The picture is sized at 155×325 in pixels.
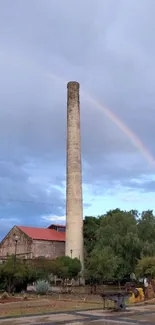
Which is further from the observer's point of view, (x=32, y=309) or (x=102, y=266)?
(x=102, y=266)

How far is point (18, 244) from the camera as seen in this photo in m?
71.3

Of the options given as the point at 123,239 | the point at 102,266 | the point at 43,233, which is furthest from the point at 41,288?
the point at 43,233

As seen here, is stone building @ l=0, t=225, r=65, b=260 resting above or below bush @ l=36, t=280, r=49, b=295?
above

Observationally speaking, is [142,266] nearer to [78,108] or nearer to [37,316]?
[37,316]

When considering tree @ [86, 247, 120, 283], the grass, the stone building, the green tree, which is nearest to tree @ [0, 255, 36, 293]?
tree @ [86, 247, 120, 283]

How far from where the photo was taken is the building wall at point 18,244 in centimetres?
6881

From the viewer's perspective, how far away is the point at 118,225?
57344mm

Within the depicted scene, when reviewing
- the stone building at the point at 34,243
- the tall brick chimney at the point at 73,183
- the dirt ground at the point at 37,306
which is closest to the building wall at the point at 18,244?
the stone building at the point at 34,243

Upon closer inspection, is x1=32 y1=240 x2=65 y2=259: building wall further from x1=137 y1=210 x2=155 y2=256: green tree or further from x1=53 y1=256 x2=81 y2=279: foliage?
x1=137 y1=210 x2=155 y2=256: green tree

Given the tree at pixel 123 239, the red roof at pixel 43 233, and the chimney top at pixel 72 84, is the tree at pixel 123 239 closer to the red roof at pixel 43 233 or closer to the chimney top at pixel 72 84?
the red roof at pixel 43 233

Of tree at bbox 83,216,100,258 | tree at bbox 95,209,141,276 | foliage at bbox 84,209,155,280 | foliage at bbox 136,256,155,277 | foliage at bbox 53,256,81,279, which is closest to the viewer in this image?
foliage at bbox 136,256,155,277

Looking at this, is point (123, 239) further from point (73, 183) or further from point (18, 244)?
point (18, 244)

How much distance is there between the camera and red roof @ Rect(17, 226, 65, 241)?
7046 centimetres

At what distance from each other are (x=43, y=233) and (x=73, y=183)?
1444cm
